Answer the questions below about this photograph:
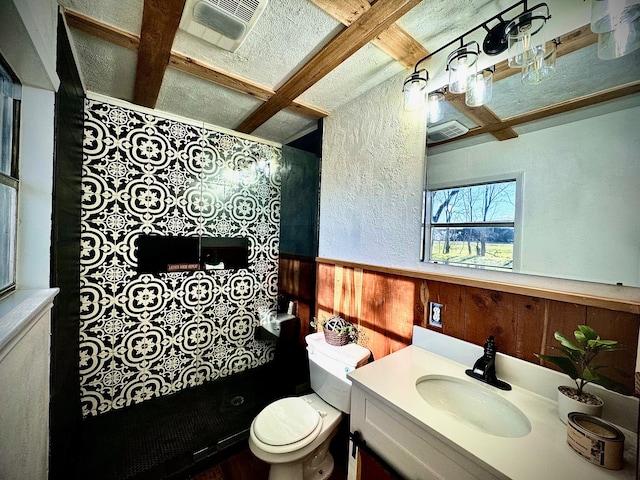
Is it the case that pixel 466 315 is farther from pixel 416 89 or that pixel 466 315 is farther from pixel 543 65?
pixel 416 89

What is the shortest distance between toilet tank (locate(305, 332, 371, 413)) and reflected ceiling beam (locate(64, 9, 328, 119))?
5.79 ft

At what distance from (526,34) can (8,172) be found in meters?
2.02

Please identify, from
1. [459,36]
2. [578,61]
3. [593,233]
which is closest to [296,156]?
[459,36]

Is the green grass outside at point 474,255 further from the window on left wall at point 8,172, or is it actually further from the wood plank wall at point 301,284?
the window on left wall at point 8,172

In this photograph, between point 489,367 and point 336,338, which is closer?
point 489,367

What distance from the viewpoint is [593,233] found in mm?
906

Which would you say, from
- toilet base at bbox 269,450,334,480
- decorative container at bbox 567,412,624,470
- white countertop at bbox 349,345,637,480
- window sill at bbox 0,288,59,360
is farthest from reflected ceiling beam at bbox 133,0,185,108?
toilet base at bbox 269,450,334,480

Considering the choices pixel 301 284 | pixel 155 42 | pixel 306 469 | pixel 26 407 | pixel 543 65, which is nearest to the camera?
pixel 26 407

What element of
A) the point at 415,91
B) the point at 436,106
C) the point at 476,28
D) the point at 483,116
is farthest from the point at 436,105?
the point at 476,28

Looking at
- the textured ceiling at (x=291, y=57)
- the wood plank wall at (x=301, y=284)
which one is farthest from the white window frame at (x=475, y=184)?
the wood plank wall at (x=301, y=284)

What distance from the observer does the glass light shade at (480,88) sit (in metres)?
1.15

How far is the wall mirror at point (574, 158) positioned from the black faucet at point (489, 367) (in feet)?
1.17

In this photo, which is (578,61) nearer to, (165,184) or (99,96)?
(165,184)

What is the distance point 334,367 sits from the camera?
4.91 ft
